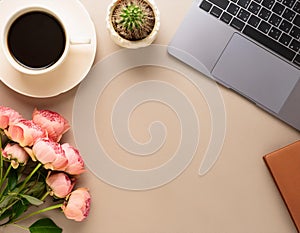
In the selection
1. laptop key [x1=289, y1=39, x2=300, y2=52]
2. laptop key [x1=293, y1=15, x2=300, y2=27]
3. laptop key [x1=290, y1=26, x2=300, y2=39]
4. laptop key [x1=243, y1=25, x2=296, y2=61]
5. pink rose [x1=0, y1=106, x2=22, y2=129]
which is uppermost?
laptop key [x1=293, y1=15, x2=300, y2=27]

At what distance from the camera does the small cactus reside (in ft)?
2.96

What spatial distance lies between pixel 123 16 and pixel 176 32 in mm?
111

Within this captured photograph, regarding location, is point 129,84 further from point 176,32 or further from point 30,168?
point 30,168

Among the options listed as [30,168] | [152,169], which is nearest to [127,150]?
[152,169]

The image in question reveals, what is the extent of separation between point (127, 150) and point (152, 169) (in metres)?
0.05

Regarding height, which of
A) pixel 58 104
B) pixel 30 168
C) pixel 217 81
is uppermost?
pixel 217 81

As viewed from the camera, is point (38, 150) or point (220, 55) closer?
point (38, 150)

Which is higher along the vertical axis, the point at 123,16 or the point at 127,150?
the point at 123,16

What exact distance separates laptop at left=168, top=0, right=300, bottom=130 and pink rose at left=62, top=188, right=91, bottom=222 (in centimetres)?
29

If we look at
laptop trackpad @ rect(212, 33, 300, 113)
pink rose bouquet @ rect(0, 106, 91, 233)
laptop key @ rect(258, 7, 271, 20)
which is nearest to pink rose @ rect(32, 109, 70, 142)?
pink rose bouquet @ rect(0, 106, 91, 233)

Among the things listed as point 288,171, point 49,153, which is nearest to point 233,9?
point 288,171

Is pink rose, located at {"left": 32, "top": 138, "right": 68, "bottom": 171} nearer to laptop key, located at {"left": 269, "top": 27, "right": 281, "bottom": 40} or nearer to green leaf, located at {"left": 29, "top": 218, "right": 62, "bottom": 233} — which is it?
green leaf, located at {"left": 29, "top": 218, "right": 62, "bottom": 233}

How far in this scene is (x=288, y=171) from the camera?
97 cm

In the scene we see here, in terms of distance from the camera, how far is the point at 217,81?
3.20 feet
